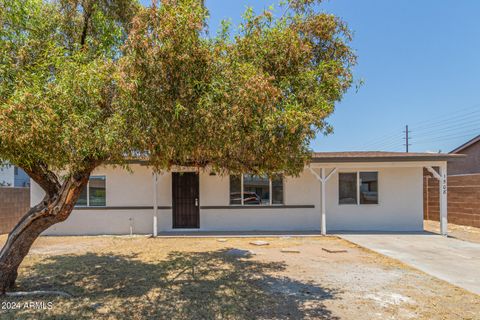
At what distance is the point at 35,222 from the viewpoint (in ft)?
16.9

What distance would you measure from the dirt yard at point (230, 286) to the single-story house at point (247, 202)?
8.69 feet

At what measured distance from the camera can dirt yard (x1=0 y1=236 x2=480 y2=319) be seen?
14.5ft

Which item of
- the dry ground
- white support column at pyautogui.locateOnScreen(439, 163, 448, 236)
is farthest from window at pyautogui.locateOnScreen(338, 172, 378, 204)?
the dry ground

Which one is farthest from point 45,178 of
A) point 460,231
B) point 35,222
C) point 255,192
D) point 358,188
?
point 460,231

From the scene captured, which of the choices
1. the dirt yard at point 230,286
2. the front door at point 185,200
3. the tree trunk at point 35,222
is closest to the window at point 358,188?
the dirt yard at point 230,286

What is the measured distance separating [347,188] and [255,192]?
3.33 m

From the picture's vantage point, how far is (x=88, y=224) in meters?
11.5

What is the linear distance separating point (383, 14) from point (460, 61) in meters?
9.29

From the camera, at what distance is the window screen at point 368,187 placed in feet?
38.6

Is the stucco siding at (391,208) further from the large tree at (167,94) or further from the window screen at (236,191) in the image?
the large tree at (167,94)

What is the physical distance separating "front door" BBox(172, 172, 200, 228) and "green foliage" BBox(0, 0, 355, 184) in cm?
713

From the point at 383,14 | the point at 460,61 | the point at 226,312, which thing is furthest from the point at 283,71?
the point at 460,61

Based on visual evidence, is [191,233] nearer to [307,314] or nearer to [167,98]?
[307,314]

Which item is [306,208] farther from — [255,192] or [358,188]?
[358,188]
